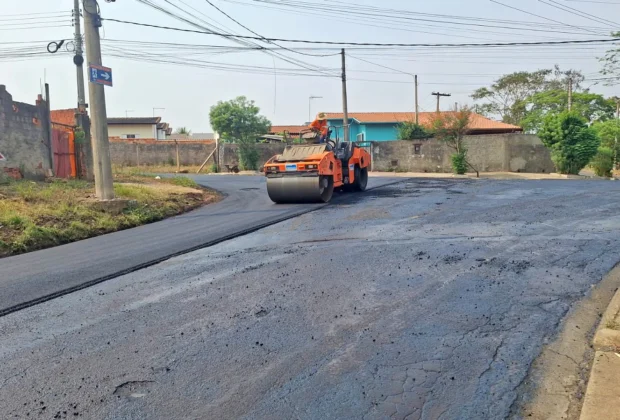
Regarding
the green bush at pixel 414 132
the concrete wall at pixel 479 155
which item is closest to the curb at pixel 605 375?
the concrete wall at pixel 479 155

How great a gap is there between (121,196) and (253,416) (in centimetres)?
1104

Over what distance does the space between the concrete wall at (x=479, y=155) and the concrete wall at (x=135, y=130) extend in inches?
1227

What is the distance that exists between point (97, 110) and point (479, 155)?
22.6 m

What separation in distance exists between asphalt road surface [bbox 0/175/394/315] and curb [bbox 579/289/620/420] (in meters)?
5.23

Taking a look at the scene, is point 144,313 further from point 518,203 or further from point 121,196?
point 518,203

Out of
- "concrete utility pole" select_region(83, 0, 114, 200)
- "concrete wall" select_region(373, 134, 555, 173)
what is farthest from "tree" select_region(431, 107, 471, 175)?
"concrete utility pole" select_region(83, 0, 114, 200)

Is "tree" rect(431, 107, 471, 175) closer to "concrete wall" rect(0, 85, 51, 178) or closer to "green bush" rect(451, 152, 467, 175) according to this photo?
"green bush" rect(451, 152, 467, 175)

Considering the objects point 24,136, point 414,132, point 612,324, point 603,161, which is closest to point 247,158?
point 414,132

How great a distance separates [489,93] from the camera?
5334 cm

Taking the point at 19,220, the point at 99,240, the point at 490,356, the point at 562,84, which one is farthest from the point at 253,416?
the point at 562,84

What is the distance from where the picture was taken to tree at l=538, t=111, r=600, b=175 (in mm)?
24953

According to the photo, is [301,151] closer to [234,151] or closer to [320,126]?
[320,126]

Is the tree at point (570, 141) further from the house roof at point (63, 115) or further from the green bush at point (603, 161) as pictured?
the house roof at point (63, 115)

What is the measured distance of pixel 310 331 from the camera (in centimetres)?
466
